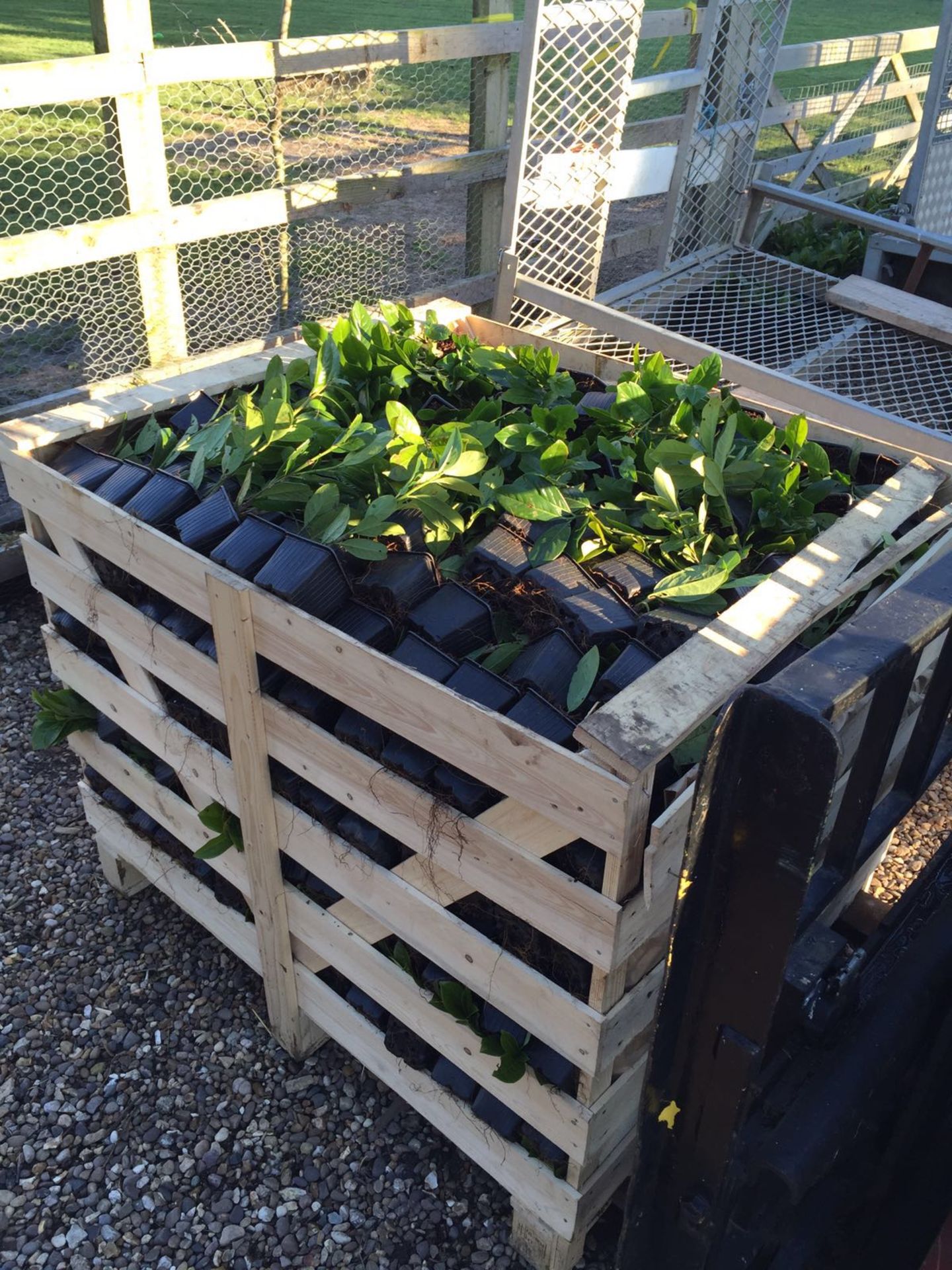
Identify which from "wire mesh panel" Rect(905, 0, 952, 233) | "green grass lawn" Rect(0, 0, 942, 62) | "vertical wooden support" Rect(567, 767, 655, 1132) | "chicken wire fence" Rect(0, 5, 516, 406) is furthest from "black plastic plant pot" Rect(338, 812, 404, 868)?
"green grass lawn" Rect(0, 0, 942, 62)

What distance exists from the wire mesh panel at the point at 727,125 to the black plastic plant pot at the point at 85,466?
356 cm

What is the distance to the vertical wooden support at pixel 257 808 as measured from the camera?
6.91 feet

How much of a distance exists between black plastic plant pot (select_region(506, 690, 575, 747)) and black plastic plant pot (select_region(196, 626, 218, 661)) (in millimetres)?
751

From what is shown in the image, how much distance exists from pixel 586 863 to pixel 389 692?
17.6 inches

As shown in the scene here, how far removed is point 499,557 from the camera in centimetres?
219

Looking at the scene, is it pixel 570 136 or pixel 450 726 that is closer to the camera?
pixel 450 726

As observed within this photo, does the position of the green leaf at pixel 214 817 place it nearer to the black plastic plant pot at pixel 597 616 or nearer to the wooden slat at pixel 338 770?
the wooden slat at pixel 338 770

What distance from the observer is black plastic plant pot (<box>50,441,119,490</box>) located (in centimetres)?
249

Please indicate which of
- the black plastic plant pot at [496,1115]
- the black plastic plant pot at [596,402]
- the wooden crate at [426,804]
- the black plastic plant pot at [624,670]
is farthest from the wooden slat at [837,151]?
the black plastic plant pot at [496,1115]

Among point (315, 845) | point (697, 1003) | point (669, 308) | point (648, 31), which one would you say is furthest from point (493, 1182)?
point (648, 31)

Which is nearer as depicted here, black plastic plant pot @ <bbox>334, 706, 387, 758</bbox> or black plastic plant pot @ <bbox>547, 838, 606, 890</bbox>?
black plastic plant pot @ <bbox>547, 838, 606, 890</bbox>

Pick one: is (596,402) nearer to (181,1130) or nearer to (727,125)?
(181,1130)

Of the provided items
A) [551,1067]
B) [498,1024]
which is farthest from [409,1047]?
[551,1067]

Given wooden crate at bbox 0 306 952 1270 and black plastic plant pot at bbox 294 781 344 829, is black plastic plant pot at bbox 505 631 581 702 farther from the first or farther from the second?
black plastic plant pot at bbox 294 781 344 829
